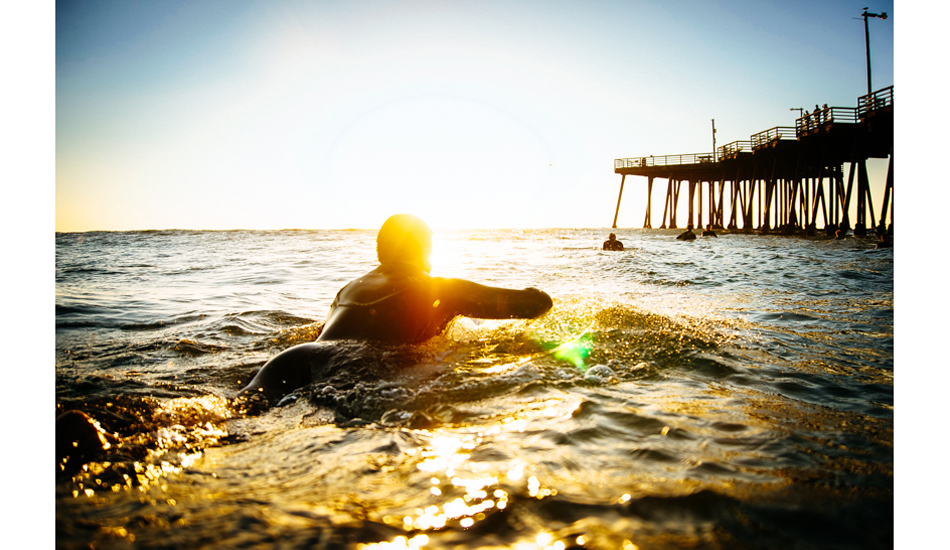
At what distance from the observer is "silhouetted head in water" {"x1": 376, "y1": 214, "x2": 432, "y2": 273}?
3061 millimetres

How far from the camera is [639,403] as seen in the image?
86.0 inches

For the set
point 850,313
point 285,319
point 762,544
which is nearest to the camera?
point 762,544

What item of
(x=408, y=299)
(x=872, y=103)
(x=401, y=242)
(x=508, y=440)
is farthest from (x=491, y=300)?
(x=872, y=103)

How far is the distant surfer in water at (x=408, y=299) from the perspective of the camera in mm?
2871

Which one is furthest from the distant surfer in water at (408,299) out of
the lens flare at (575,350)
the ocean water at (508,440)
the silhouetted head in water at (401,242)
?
the lens flare at (575,350)

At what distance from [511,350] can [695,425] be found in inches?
63.9

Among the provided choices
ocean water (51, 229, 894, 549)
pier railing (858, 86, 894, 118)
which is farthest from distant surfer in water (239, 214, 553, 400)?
pier railing (858, 86, 894, 118)

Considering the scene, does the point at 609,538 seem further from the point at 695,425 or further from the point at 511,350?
the point at 511,350

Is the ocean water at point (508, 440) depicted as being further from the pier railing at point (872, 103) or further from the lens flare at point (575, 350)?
the pier railing at point (872, 103)

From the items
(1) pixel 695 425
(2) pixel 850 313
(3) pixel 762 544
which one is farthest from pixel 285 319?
(2) pixel 850 313

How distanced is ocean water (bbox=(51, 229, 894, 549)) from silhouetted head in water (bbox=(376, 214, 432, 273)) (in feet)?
2.03

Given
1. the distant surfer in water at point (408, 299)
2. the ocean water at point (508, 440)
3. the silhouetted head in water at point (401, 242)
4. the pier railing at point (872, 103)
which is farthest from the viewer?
the pier railing at point (872, 103)

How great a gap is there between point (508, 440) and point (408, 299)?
1394 millimetres
